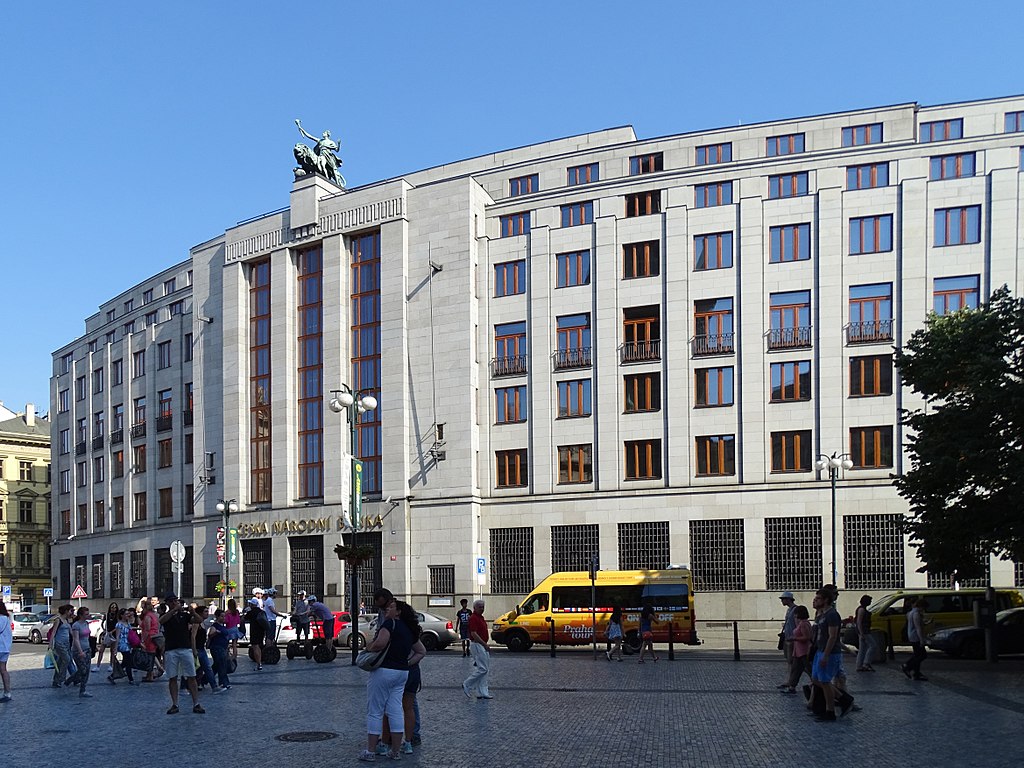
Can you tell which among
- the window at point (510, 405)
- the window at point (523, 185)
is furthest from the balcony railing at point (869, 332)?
the window at point (523, 185)

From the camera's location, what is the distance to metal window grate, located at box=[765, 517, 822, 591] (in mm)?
43375

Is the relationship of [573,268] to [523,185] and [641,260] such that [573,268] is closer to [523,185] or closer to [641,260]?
[641,260]

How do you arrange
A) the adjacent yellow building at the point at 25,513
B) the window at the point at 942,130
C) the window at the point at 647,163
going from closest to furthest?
the window at the point at 942,130 → the window at the point at 647,163 → the adjacent yellow building at the point at 25,513

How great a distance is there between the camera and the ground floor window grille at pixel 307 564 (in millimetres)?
52250

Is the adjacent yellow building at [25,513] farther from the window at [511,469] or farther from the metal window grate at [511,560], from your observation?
the window at [511,469]

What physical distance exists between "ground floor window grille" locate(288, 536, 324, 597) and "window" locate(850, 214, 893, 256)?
2899 cm

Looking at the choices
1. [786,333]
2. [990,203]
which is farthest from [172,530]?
[990,203]

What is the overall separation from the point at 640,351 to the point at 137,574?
3605cm

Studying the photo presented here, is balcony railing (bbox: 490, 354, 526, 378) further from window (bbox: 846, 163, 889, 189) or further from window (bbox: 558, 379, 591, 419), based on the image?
window (bbox: 846, 163, 889, 189)

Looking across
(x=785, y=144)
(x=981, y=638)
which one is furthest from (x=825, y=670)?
(x=785, y=144)

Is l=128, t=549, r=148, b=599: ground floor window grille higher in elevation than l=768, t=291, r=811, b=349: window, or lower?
lower

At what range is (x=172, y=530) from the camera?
6134cm

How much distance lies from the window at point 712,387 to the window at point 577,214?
9.35 metres

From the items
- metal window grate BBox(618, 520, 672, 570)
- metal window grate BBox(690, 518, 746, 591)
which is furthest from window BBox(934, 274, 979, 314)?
metal window grate BBox(618, 520, 672, 570)
